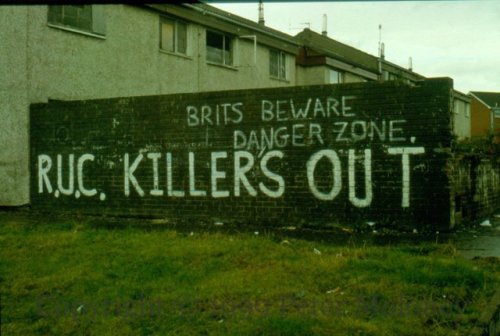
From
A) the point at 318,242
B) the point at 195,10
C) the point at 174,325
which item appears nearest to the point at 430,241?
the point at 318,242

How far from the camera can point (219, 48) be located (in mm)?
20922

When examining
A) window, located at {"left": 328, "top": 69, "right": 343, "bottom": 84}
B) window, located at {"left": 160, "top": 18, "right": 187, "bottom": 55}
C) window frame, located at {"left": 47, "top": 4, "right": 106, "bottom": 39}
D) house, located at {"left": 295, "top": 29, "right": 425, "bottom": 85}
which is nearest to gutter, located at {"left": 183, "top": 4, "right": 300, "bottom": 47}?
window, located at {"left": 160, "top": 18, "right": 187, "bottom": 55}

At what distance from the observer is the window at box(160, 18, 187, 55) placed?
59.2 feet

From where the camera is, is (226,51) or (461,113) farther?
(461,113)

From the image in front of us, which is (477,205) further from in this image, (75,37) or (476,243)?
(75,37)

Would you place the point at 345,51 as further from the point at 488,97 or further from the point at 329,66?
the point at 488,97

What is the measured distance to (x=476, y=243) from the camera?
310 inches

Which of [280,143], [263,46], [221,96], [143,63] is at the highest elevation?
[263,46]

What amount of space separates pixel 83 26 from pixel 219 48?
6924 mm

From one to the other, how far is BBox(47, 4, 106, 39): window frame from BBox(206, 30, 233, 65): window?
18.1 feet

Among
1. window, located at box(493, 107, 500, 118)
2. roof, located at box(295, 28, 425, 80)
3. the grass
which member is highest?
roof, located at box(295, 28, 425, 80)

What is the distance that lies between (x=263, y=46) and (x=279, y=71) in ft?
6.23

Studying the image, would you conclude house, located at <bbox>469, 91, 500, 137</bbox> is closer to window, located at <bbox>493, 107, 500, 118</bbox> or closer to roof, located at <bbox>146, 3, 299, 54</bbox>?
window, located at <bbox>493, 107, 500, 118</bbox>

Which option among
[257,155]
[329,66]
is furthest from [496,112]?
[257,155]
